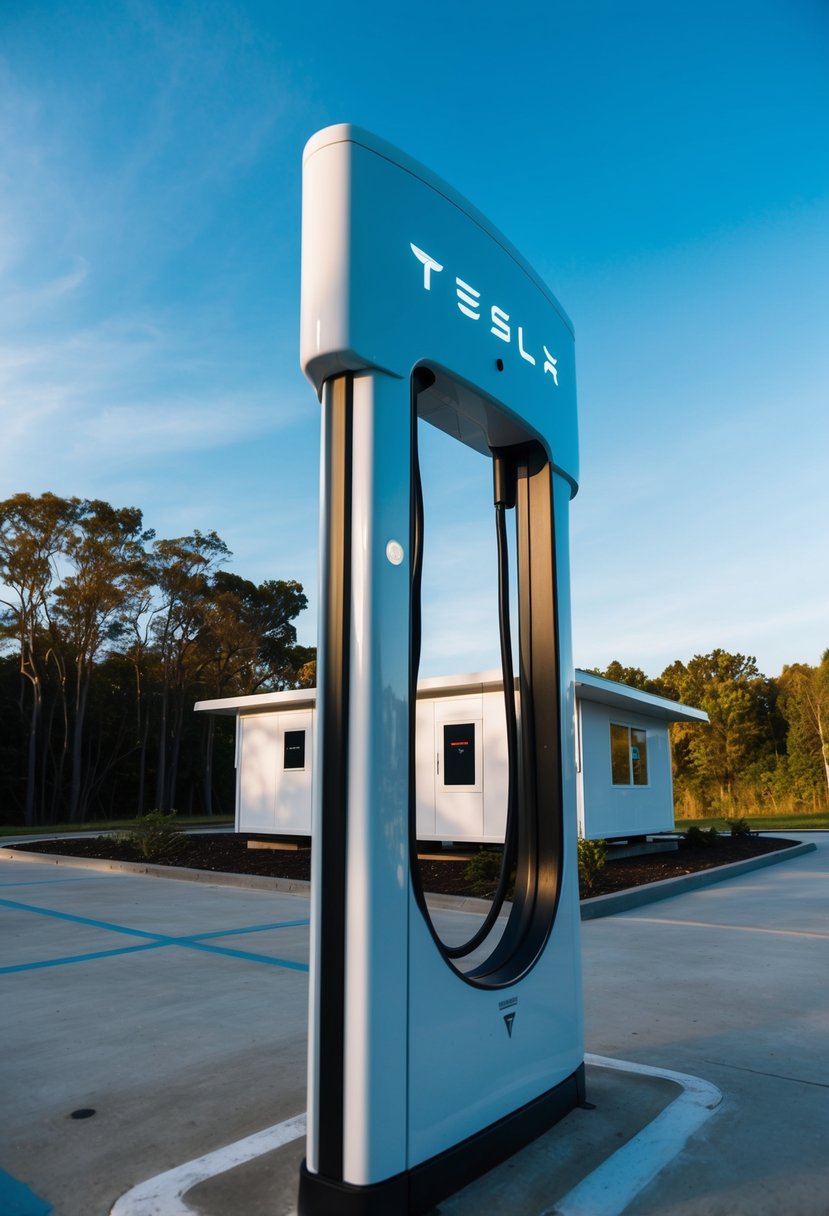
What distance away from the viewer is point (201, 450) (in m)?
14.1

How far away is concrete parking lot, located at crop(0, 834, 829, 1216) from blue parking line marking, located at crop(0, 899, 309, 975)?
31mm

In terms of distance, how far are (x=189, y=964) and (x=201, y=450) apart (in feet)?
34.2

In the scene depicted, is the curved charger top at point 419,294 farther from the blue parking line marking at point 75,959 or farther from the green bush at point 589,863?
the green bush at point 589,863

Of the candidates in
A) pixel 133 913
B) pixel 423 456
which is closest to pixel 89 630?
pixel 133 913

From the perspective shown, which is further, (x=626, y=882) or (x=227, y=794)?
(x=227, y=794)

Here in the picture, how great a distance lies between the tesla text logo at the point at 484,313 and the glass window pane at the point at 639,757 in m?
11.2

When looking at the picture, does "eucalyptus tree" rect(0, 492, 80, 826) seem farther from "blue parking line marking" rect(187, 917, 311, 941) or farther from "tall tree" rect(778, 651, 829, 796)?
"tall tree" rect(778, 651, 829, 796)

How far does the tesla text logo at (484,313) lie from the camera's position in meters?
2.57

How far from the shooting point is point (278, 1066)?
11.1 ft

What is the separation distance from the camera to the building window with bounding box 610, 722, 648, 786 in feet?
41.7

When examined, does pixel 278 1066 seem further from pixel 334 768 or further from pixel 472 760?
pixel 472 760

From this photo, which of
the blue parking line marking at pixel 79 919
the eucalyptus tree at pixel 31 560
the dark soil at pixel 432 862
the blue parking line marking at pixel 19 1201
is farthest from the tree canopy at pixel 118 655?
the blue parking line marking at pixel 19 1201

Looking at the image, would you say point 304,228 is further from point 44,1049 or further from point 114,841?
point 114,841

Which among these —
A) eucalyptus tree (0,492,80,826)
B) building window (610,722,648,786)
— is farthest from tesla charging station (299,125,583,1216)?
eucalyptus tree (0,492,80,826)
